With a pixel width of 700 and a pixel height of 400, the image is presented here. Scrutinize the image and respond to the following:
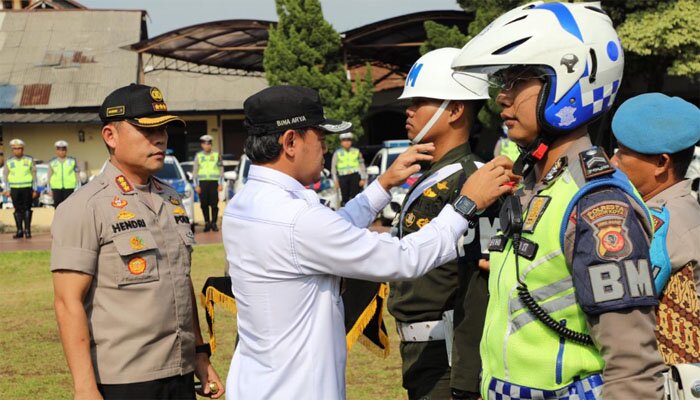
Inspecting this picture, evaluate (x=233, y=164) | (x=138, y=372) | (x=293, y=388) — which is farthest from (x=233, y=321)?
(x=233, y=164)

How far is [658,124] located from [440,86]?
46.8 inches

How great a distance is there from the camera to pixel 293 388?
2979mm

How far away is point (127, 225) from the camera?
3.81 metres

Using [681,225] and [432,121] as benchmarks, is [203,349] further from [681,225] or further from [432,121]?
[681,225]

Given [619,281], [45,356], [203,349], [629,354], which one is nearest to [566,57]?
[619,281]

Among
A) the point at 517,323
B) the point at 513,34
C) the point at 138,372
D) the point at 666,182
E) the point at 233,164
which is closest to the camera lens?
the point at 517,323

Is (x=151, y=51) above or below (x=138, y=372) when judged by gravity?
above

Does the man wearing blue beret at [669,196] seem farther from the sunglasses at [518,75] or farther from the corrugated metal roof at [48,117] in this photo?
the corrugated metal roof at [48,117]

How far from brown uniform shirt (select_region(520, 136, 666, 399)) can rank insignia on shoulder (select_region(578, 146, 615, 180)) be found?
1.35 feet

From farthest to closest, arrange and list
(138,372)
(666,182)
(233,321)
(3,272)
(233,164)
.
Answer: (233,164)
(3,272)
(233,321)
(138,372)
(666,182)

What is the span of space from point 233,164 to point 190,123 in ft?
37.2

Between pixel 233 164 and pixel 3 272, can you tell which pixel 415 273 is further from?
pixel 233 164

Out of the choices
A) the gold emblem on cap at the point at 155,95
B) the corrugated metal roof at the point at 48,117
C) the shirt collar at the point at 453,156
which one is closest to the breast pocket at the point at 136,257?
the gold emblem on cap at the point at 155,95

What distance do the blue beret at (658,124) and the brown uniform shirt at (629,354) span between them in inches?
48.0
